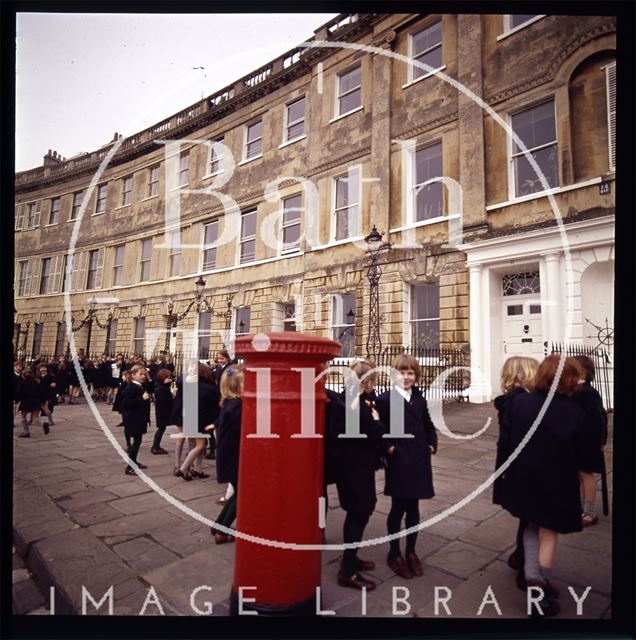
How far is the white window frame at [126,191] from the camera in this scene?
1973cm

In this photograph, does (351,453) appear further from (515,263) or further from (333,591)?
(515,263)

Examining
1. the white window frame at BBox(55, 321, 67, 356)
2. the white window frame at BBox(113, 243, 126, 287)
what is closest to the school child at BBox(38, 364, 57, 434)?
the white window frame at BBox(113, 243, 126, 287)

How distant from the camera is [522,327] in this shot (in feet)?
31.7

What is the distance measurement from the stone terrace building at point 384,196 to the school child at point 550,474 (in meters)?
6.31

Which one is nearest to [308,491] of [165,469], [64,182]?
[165,469]

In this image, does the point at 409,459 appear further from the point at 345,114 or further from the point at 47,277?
the point at 47,277

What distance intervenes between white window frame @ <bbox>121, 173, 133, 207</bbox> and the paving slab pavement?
17477mm

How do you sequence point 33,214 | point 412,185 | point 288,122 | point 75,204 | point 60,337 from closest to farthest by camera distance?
point 412,185
point 288,122
point 75,204
point 60,337
point 33,214

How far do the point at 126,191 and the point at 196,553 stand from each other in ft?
67.5

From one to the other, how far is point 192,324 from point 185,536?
14425mm

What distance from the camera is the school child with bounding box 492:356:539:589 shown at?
2791 millimetres

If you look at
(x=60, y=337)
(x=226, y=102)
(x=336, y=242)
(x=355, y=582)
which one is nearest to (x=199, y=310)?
(x=336, y=242)

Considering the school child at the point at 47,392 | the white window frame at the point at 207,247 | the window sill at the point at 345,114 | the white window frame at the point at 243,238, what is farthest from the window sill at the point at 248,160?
the school child at the point at 47,392

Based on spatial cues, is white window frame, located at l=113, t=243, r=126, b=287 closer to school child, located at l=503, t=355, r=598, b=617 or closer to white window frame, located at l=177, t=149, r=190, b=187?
white window frame, located at l=177, t=149, r=190, b=187
